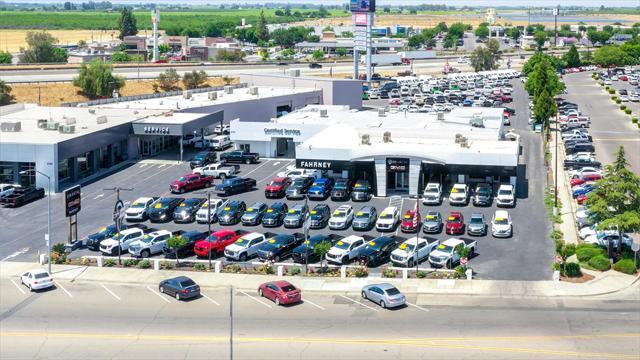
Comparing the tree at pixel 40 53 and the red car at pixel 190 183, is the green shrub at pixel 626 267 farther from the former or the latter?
the tree at pixel 40 53

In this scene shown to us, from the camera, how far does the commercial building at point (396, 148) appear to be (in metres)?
71.4

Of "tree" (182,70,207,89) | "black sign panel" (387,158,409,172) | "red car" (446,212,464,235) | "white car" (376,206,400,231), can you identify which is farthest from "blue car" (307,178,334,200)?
"tree" (182,70,207,89)

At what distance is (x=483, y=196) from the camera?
6856 cm

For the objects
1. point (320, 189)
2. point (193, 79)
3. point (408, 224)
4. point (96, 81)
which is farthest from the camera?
point (193, 79)

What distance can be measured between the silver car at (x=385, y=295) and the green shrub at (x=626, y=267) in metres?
14.2

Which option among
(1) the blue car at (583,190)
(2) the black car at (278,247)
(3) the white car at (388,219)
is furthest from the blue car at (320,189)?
(1) the blue car at (583,190)

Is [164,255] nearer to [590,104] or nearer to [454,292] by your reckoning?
[454,292]

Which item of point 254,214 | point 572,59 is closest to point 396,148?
point 254,214

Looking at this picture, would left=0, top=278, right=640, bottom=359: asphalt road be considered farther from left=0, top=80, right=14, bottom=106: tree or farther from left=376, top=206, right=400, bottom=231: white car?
left=0, top=80, right=14, bottom=106: tree

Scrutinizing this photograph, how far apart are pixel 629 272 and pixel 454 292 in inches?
442

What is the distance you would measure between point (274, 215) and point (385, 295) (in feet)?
63.1

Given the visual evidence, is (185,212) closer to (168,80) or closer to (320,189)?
(320,189)

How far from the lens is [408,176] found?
7256 centimetres

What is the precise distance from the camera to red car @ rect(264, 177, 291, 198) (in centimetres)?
7175
